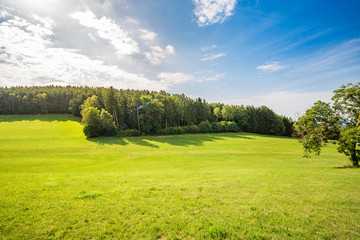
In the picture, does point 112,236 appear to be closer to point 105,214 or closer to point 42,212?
point 105,214

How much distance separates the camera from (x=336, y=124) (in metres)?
19.3

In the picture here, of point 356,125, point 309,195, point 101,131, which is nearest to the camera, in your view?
point 309,195

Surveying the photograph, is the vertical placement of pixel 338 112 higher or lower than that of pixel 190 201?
higher

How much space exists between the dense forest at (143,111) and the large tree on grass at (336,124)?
166 feet

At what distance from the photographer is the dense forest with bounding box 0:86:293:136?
62938mm

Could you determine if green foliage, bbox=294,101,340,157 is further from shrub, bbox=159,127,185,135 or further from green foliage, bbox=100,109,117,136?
green foliage, bbox=100,109,117,136

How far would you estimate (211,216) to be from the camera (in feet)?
21.1

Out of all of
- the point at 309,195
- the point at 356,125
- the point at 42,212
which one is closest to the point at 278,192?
the point at 309,195

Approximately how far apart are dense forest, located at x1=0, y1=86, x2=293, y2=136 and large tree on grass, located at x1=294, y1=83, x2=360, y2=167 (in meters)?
50.7

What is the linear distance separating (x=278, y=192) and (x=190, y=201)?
5832 mm

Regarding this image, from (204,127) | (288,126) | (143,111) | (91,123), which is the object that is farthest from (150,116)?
(288,126)

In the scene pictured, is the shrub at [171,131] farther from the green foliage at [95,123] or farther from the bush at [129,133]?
the green foliage at [95,123]

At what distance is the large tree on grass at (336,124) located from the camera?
18.2 m

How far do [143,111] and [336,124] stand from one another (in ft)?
196
